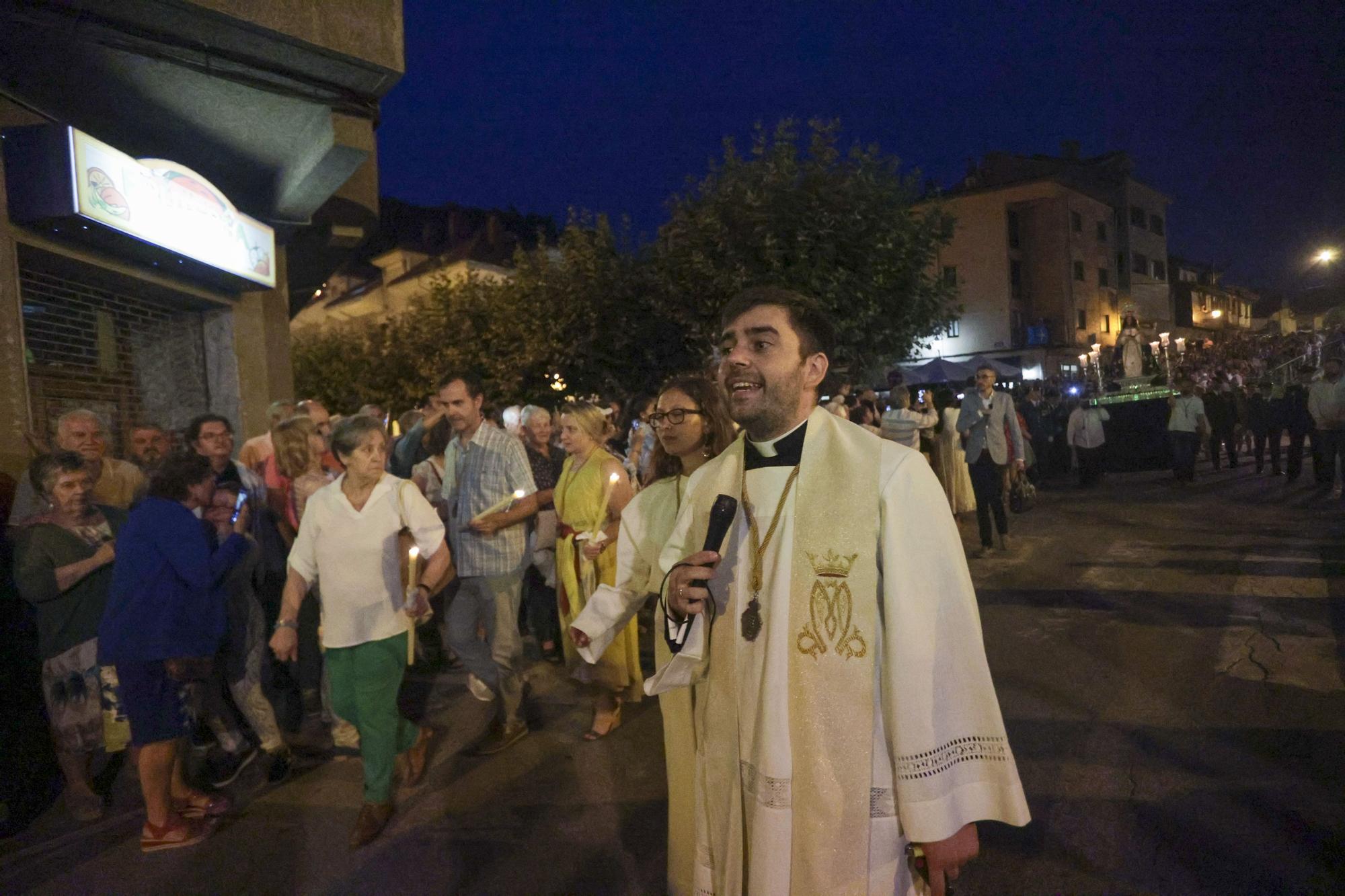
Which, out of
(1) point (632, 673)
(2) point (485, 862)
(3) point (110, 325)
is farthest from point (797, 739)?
(3) point (110, 325)

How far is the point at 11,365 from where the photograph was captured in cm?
602

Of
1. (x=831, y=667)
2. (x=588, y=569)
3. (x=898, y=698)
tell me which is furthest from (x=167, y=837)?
(x=898, y=698)

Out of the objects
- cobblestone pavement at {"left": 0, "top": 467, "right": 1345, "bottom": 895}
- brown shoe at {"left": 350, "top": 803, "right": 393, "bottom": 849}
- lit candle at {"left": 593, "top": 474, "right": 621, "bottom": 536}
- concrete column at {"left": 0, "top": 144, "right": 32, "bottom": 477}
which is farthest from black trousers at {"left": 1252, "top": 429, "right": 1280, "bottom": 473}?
concrete column at {"left": 0, "top": 144, "right": 32, "bottom": 477}

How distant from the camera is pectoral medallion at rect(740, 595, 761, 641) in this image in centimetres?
222

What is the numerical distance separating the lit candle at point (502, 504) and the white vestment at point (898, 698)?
10.7 feet

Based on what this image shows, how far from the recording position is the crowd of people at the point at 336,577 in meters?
3.25

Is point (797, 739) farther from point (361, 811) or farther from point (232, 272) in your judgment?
point (232, 272)

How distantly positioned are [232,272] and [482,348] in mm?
14250

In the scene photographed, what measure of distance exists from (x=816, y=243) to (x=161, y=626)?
548 inches

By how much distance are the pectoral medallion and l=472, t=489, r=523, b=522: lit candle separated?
11.1 feet

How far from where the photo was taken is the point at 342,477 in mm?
4586

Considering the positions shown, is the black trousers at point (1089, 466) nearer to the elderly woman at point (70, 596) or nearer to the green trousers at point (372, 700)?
the green trousers at point (372, 700)

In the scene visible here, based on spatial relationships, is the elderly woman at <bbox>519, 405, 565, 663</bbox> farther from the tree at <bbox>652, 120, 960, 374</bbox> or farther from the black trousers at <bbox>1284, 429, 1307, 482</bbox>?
the black trousers at <bbox>1284, 429, 1307, 482</bbox>

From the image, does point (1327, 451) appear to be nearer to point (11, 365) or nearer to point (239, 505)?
point (239, 505)
